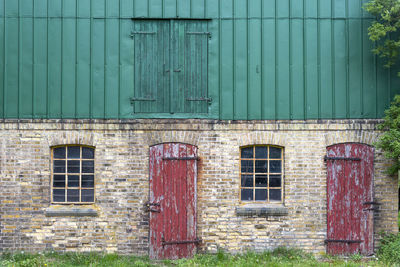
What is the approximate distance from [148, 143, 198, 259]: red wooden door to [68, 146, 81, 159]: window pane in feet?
5.88

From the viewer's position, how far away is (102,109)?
31.8ft

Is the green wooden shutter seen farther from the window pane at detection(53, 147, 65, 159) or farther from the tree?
the tree

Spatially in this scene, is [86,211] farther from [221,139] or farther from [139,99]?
[221,139]

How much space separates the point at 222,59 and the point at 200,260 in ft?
15.7

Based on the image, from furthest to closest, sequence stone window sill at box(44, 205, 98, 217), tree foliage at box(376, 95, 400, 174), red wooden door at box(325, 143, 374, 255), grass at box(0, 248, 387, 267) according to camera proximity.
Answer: red wooden door at box(325, 143, 374, 255), stone window sill at box(44, 205, 98, 217), tree foliage at box(376, 95, 400, 174), grass at box(0, 248, 387, 267)

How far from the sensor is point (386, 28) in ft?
30.0

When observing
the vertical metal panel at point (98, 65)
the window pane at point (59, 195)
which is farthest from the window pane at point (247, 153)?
the window pane at point (59, 195)

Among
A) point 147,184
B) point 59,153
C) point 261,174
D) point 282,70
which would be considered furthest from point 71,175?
point 282,70

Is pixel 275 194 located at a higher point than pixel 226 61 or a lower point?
lower

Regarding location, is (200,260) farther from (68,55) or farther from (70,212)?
(68,55)

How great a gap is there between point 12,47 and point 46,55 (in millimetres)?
845

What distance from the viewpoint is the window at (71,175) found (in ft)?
31.8

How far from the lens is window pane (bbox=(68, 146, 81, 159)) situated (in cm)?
972

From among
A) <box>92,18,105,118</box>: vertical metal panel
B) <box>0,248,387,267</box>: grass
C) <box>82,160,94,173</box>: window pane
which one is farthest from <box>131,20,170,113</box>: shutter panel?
<box>0,248,387,267</box>: grass
